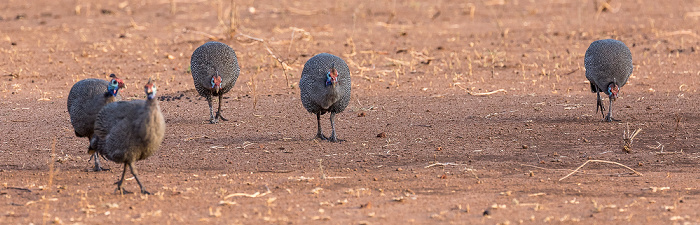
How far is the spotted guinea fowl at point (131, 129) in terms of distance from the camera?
5.72m

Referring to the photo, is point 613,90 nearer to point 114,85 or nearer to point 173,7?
point 114,85

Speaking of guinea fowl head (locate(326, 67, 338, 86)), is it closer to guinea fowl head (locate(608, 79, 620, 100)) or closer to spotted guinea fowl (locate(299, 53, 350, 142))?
spotted guinea fowl (locate(299, 53, 350, 142))

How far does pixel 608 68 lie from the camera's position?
8.91m

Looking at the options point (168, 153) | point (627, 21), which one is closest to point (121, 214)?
point (168, 153)

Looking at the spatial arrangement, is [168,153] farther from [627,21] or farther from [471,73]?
[627,21]

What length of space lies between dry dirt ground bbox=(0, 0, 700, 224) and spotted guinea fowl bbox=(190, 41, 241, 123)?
36 centimetres

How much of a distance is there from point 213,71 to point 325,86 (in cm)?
183

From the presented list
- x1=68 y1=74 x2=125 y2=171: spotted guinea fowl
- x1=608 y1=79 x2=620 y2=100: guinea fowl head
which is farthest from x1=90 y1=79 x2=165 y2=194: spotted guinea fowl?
x1=608 y1=79 x2=620 y2=100: guinea fowl head

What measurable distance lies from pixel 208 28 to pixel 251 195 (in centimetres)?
1039

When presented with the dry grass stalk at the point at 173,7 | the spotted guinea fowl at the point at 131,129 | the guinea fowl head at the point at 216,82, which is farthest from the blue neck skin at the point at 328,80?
the dry grass stalk at the point at 173,7

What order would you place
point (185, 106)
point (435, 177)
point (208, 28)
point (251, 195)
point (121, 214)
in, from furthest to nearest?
point (208, 28)
point (185, 106)
point (435, 177)
point (251, 195)
point (121, 214)

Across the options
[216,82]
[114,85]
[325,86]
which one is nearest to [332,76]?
[325,86]

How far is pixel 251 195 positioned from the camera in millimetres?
5930

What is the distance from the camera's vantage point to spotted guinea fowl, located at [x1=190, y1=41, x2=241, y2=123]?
9.05 m
